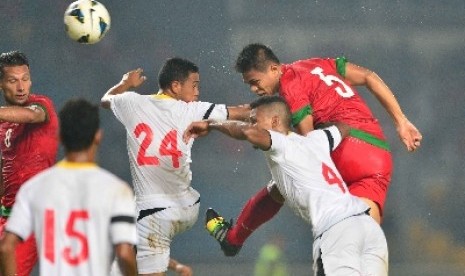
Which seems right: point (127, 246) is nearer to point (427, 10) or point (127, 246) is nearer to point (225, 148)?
point (225, 148)

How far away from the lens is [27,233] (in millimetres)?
3645

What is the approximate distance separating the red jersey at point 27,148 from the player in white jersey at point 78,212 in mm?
2108

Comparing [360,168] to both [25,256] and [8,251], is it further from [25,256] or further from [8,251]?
[8,251]

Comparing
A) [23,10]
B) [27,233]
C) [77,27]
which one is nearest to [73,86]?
[23,10]

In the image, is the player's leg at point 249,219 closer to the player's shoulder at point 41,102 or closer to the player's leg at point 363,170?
the player's leg at point 363,170

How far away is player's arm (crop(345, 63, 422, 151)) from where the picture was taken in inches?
213

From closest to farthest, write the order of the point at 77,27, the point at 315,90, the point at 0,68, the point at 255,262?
the point at 315,90, the point at 0,68, the point at 77,27, the point at 255,262

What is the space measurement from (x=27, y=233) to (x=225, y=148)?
15.6 ft

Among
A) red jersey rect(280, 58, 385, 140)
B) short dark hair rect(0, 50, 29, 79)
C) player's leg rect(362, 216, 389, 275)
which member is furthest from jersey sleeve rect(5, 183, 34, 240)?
short dark hair rect(0, 50, 29, 79)

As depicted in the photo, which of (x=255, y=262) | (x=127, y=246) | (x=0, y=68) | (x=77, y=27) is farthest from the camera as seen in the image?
(x=255, y=262)

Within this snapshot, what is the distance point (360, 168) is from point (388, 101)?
446mm

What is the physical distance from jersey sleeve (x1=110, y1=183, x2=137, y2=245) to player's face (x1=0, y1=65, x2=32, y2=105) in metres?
2.35

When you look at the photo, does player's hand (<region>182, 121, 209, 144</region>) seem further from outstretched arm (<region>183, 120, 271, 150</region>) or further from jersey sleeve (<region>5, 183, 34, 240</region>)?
jersey sleeve (<region>5, 183, 34, 240</region>)

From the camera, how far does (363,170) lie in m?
5.40
